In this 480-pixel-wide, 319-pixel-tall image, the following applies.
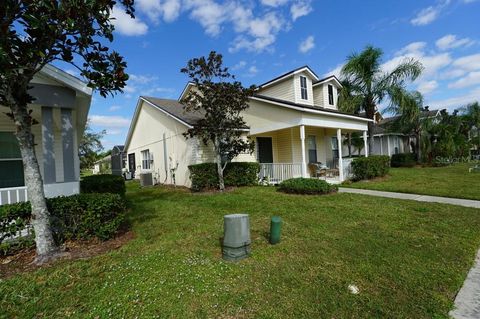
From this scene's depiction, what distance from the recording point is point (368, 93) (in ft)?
58.6

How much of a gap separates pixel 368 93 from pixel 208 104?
12951 mm

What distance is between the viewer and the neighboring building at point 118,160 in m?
22.3

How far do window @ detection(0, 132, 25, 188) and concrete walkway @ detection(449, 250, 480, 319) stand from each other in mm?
10574

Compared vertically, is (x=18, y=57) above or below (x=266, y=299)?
above

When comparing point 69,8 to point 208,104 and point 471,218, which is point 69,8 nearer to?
point 208,104

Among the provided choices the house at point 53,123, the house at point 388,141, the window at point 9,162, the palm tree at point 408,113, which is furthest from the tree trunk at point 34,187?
the house at point 388,141

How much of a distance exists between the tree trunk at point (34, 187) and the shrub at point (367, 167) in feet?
44.8

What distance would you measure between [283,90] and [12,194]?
13.8 m

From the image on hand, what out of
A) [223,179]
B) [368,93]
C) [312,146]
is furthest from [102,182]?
[368,93]

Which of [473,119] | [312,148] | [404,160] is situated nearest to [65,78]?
[312,148]

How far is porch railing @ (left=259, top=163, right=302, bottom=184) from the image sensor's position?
13.4 metres

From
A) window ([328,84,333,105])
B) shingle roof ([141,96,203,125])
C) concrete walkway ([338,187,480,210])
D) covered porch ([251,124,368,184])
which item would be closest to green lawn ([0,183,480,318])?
concrete walkway ([338,187,480,210])

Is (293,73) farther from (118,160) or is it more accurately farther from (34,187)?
(118,160)

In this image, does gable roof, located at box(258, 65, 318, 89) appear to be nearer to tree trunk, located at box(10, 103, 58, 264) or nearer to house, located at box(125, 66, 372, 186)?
house, located at box(125, 66, 372, 186)
